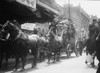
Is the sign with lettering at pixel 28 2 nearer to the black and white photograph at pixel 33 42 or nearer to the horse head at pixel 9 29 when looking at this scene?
the black and white photograph at pixel 33 42

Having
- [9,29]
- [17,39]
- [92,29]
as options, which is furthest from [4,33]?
[92,29]

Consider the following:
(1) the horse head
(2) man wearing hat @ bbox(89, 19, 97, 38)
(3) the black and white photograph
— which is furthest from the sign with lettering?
(2) man wearing hat @ bbox(89, 19, 97, 38)

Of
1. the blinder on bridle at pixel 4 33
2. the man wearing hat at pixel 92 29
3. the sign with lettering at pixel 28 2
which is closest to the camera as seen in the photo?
the blinder on bridle at pixel 4 33

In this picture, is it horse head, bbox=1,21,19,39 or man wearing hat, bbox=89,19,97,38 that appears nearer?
horse head, bbox=1,21,19,39

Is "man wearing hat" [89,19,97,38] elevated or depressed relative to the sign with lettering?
depressed

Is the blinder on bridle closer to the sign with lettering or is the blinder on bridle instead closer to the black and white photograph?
the black and white photograph

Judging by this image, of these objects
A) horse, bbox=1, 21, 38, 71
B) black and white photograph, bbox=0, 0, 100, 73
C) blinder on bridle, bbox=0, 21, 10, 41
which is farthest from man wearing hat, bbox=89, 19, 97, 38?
blinder on bridle, bbox=0, 21, 10, 41

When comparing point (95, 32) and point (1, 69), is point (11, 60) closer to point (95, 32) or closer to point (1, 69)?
point (1, 69)

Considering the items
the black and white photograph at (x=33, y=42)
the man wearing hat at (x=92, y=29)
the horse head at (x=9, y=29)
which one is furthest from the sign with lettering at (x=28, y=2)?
the man wearing hat at (x=92, y=29)

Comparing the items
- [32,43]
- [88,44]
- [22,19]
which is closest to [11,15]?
[22,19]

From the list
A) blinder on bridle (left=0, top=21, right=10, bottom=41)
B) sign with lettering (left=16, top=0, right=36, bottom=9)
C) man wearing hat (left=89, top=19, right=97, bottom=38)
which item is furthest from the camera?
sign with lettering (left=16, top=0, right=36, bottom=9)

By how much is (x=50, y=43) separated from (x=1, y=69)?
4004 mm

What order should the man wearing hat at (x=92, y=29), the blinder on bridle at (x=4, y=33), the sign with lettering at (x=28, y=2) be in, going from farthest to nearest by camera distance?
the sign with lettering at (x=28, y=2) < the man wearing hat at (x=92, y=29) < the blinder on bridle at (x=4, y=33)

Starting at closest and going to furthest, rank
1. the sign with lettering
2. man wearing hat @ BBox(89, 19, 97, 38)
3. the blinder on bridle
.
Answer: the blinder on bridle, man wearing hat @ BBox(89, 19, 97, 38), the sign with lettering
